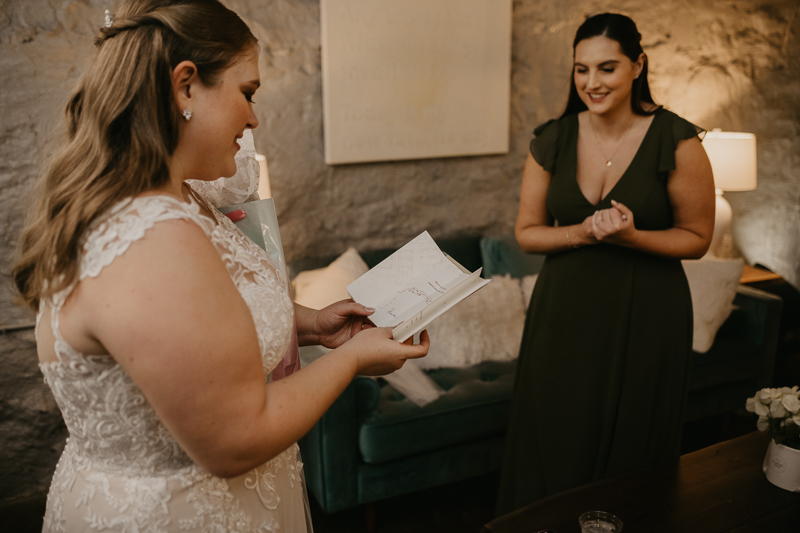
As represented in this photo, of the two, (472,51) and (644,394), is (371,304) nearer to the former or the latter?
(644,394)

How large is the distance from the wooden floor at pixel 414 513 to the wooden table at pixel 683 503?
0.95 meters

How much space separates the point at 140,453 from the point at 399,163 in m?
2.41

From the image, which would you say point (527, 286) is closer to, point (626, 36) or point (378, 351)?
point (626, 36)

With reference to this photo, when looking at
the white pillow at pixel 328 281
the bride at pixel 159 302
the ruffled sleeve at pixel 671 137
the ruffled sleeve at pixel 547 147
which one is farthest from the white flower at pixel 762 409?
the white pillow at pixel 328 281

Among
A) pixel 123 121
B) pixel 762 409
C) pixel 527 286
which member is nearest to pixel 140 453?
pixel 123 121

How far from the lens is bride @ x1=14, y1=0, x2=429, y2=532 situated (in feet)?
2.31

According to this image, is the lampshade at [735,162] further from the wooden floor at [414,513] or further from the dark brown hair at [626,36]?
the wooden floor at [414,513]

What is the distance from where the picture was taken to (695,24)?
368 cm

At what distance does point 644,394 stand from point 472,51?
6.69 ft

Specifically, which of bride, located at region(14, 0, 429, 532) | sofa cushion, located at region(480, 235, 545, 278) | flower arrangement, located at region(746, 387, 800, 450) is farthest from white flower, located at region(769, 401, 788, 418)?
sofa cushion, located at region(480, 235, 545, 278)

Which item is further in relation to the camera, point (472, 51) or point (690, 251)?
point (472, 51)

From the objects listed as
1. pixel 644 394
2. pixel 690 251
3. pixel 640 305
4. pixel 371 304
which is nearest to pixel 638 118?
pixel 690 251

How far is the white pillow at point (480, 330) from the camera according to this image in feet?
8.59

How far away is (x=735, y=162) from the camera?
338 centimetres
